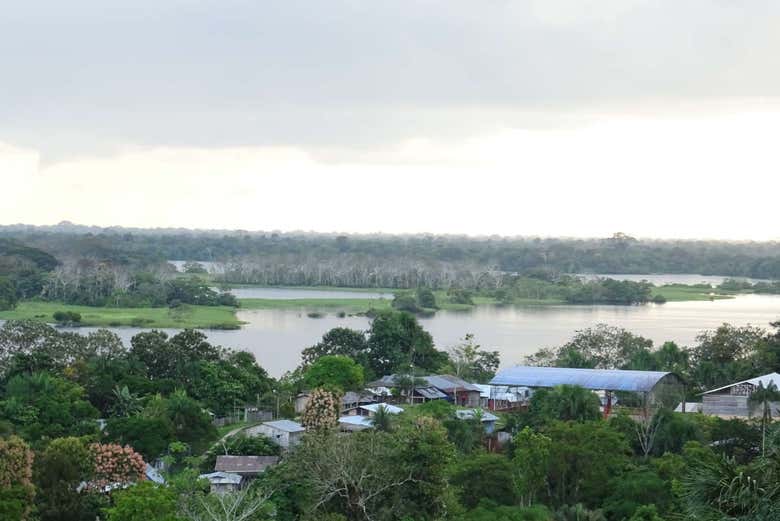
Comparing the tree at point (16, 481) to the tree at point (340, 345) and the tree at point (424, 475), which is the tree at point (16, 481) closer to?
the tree at point (424, 475)

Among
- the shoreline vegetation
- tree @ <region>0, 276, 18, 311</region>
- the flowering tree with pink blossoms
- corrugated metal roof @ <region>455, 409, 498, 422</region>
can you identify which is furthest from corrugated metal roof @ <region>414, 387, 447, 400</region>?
tree @ <region>0, 276, 18, 311</region>

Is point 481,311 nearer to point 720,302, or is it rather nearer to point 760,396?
point 720,302

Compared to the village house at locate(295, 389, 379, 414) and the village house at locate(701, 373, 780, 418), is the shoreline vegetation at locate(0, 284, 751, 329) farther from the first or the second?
the village house at locate(701, 373, 780, 418)

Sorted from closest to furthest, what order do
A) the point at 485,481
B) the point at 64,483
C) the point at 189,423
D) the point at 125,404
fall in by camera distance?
1. the point at 64,483
2. the point at 485,481
3. the point at 189,423
4. the point at 125,404

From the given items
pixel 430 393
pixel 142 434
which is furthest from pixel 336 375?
pixel 142 434

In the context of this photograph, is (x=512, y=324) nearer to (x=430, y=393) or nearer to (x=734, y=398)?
(x=430, y=393)

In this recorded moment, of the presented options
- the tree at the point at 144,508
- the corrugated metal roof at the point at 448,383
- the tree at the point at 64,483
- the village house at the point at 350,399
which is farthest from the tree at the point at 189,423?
the corrugated metal roof at the point at 448,383

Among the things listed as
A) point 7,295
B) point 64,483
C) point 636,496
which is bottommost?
point 636,496
